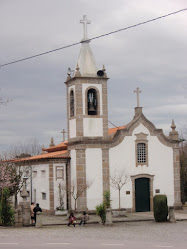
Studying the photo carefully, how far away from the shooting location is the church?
119 ft

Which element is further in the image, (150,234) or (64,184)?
(64,184)

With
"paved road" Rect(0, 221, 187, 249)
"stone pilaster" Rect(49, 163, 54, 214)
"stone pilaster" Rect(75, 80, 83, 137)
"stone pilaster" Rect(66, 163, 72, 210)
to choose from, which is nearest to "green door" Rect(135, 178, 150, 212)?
"stone pilaster" Rect(66, 163, 72, 210)

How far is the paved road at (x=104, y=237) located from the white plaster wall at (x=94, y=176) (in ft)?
23.7

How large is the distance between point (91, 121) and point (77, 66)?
4.16 m

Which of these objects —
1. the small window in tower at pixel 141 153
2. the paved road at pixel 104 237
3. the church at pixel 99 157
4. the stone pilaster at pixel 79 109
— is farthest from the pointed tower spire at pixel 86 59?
the paved road at pixel 104 237

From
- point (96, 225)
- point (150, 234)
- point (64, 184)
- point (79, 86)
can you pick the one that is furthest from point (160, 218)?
point (79, 86)

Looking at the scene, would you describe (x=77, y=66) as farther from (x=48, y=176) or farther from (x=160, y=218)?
(x=160, y=218)

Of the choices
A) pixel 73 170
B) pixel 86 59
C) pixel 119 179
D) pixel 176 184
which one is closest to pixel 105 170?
pixel 119 179

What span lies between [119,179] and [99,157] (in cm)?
208

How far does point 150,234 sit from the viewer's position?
23.5 meters

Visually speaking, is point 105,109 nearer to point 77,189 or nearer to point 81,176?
point 81,176

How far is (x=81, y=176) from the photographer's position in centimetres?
3569

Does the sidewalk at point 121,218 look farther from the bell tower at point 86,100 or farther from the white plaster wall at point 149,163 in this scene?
the bell tower at point 86,100

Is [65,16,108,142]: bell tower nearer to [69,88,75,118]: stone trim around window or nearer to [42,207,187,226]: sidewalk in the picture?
[69,88,75,118]: stone trim around window
